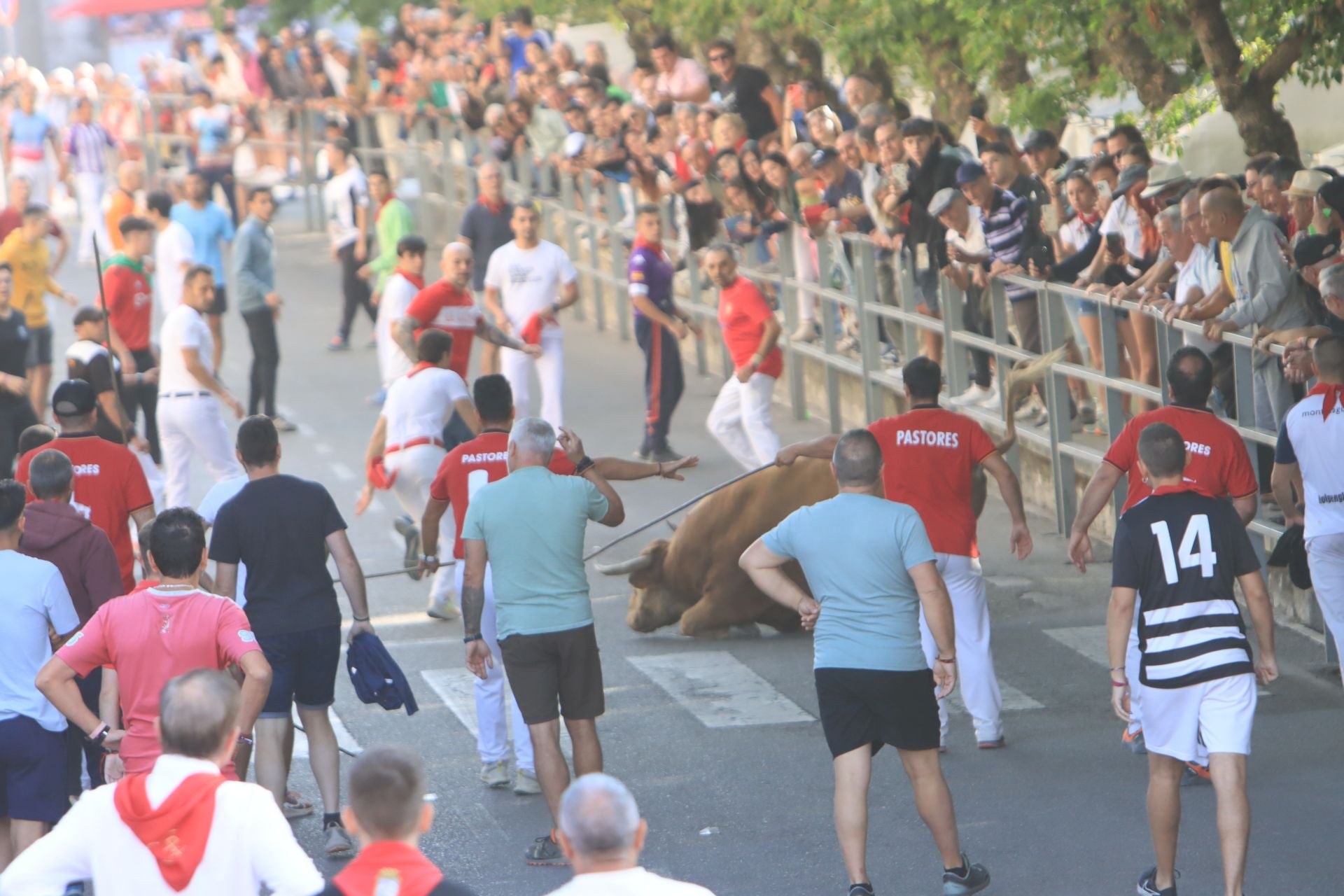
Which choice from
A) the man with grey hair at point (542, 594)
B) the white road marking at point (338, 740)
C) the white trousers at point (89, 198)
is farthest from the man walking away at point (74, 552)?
the white trousers at point (89, 198)

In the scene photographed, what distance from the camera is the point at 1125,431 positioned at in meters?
8.83

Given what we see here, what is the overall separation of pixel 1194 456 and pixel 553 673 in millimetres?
2964

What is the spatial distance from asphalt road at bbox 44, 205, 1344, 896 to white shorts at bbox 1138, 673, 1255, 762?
2.34 feet

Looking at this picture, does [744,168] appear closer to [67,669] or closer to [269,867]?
[67,669]

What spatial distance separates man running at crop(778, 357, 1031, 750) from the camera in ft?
29.7

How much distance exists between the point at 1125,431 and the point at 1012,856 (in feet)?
6.81

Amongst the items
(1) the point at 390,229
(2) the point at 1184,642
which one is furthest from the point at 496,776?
(1) the point at 390,229

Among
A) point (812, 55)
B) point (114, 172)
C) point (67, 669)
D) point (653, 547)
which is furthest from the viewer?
point (114, 172)

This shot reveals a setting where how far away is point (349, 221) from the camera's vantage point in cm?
2133

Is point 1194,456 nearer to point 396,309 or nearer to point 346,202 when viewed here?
point 396,309

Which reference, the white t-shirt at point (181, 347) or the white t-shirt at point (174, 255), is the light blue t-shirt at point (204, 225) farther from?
the white t-shirt at point (181, 347)

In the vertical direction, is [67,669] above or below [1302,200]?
below

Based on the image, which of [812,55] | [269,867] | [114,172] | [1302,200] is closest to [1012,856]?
[269,867]

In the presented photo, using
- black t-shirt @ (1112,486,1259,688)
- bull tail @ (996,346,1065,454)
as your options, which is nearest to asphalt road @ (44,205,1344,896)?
black t-shirt @ (1112,486,1259,688)
